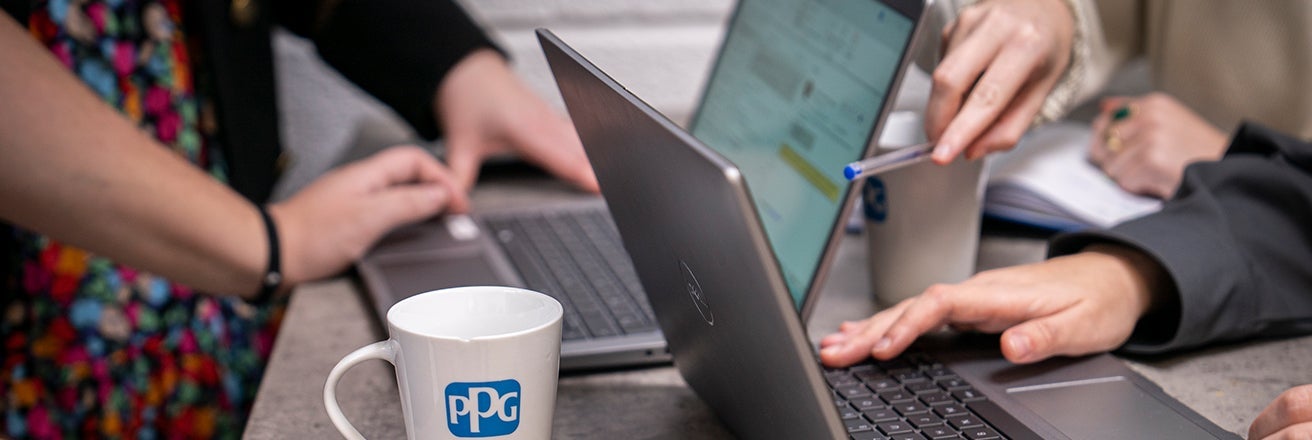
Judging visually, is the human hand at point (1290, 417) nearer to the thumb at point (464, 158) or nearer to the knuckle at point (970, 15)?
the knuckle at point (970, 15)

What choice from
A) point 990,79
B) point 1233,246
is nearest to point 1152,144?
point 1233,246

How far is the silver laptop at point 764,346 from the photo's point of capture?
41cm

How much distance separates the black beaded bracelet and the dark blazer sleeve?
1.95ft

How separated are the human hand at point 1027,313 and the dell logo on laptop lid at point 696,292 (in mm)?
166

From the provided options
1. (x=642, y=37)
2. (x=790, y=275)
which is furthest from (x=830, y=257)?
(x=642, y=37)

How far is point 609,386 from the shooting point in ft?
2.32

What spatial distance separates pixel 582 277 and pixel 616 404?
0.22 m

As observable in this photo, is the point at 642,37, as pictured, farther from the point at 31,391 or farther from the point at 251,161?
the point at 31,391

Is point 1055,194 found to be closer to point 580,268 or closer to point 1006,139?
point 1006,139

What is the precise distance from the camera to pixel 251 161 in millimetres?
1111

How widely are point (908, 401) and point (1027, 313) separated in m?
0.13

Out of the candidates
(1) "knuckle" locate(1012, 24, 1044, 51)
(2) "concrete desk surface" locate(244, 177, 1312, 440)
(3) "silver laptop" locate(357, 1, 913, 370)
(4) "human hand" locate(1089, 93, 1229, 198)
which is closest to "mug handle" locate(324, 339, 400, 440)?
(2) "concrete desk surface" locate(244, 177, 1312, 440)

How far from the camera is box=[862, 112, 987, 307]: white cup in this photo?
77 centimetres

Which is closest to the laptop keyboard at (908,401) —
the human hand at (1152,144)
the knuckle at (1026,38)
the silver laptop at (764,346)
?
the silver laptop at (764,346)
